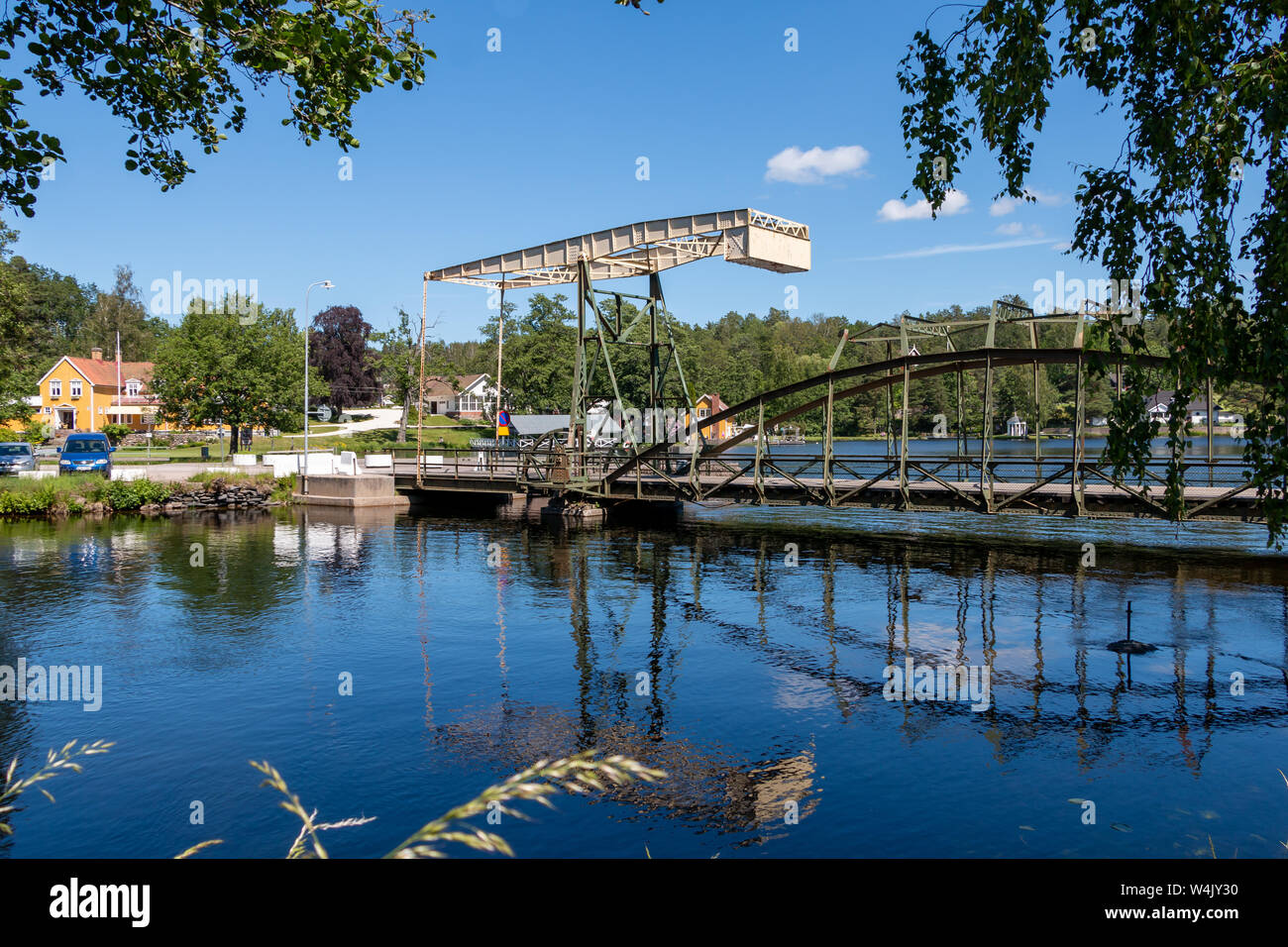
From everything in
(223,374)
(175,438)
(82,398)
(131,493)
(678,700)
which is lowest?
(678,700)

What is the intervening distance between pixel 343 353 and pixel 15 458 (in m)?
52.1

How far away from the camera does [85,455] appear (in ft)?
159

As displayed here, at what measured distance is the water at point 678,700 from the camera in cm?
998

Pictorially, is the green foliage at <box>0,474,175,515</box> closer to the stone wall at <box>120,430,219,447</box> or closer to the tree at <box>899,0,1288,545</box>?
the stone wall at <box>120,430,219,447</box>

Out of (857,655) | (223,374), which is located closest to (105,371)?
(223,374)

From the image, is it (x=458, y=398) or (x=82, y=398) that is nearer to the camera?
(x=82, y=398)

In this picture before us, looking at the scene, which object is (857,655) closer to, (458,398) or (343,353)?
(343,353)

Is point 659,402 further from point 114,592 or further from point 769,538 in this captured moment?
point 114,592

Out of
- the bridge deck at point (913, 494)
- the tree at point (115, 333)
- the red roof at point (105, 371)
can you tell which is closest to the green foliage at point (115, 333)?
the tree at point (115, 333)

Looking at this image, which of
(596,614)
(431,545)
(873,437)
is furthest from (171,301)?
(873,437)

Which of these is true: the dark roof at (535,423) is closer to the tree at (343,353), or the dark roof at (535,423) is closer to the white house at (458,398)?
the tree at (343,353)

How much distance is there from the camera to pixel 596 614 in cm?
2134

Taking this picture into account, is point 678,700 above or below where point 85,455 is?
below
